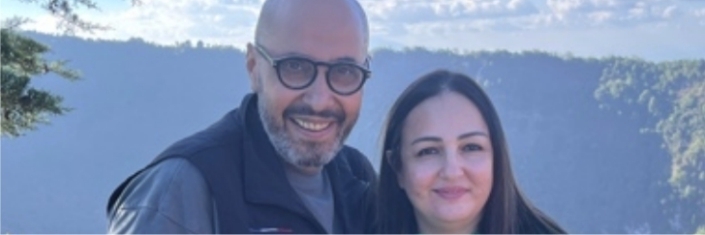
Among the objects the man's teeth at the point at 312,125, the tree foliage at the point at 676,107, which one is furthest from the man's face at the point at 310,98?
the tree foliage at the point at 676,107

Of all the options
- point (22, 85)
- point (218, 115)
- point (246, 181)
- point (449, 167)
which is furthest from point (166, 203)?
point (218, 115)

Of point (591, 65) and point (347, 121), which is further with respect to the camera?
point (591, 65)

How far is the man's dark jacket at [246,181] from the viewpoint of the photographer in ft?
7.56

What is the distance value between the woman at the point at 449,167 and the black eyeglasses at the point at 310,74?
25cm

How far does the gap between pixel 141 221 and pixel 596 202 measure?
2582 cm

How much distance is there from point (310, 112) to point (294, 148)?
11cm

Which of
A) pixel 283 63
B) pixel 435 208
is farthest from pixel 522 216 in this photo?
pixel 283 63

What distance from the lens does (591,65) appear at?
3042cm

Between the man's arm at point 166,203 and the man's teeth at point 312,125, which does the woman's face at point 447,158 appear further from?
the man's arm at point 166,203

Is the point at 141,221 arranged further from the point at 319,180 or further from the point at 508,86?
the point at 508,86

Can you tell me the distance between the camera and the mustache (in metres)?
2.50

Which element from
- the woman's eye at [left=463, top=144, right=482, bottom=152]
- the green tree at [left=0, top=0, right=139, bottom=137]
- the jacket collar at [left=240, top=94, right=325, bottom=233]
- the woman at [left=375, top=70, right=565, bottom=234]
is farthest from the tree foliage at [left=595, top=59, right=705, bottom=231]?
the jacket collar at [left=240, top=94, right=325, bottom=233]

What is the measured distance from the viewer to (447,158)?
2.60 meters

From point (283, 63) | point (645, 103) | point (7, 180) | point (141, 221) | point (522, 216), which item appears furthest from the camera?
point (645, 103)
